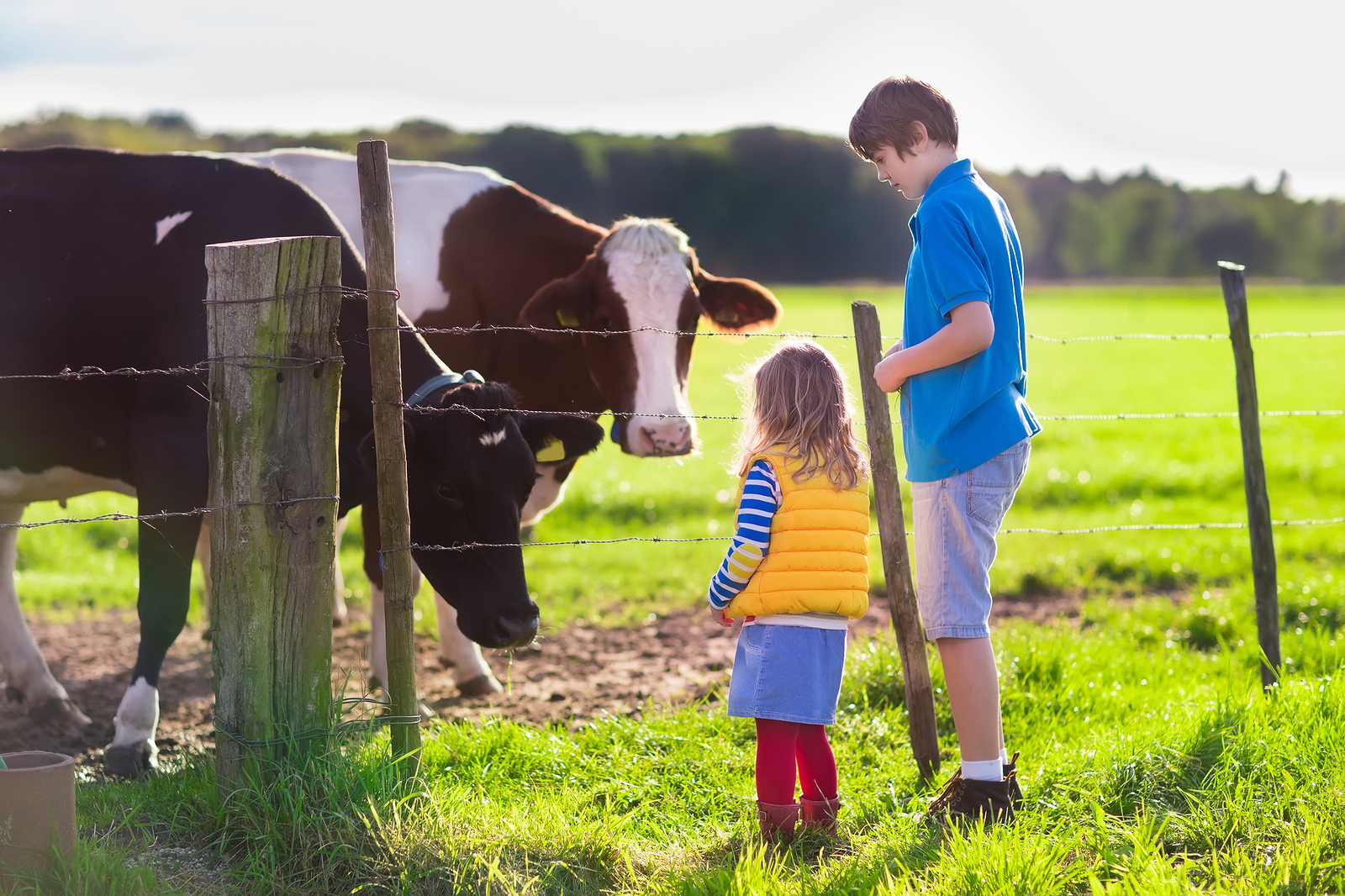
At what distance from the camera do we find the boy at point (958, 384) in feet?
9.88

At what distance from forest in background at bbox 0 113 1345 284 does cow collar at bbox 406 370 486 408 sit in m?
71.2

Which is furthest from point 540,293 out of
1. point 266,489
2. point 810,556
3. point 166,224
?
point 810,556

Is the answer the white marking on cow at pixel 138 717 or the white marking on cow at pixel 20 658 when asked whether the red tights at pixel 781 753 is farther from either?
the white marking on cow at pixel 20 658

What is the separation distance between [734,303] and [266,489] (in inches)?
125

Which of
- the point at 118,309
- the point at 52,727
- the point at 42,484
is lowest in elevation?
the point at 52,727

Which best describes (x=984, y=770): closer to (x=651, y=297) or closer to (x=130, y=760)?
(x=651, y=297)

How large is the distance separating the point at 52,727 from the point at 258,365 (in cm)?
267

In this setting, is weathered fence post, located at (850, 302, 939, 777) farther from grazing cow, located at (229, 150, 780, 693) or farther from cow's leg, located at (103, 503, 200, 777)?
cow's leg, located at (103, 503, 200, 777)

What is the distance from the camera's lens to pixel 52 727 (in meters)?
4.77

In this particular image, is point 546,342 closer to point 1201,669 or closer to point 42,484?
point 42,484

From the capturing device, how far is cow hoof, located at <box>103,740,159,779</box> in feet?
13.1

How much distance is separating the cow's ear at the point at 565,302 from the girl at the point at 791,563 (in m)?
2.18

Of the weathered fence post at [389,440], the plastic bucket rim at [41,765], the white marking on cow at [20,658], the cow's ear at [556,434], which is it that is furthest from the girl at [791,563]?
the white marking on cow at [20,658]

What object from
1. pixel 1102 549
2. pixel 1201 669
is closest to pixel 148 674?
pixel 1201 669
